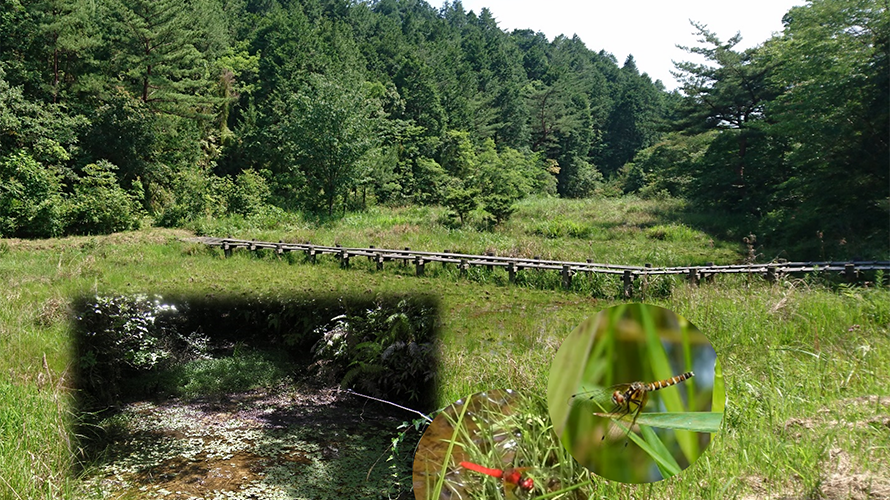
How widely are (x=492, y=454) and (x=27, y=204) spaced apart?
23.0 metres

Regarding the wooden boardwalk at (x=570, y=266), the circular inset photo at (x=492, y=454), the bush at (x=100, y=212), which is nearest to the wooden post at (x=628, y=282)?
the wooden boardwalk at (x=570, y=266)

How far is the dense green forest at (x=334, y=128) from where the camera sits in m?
18.2

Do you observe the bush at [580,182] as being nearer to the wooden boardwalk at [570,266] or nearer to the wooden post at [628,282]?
the wooden boardwalk at [570,266]

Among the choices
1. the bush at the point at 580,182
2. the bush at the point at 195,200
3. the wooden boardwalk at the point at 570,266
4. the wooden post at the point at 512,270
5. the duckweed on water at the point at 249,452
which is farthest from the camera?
the bush at the point at 580,182

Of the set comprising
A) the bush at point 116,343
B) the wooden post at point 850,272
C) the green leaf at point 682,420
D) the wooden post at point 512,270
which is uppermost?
the green leaf at point 682,420

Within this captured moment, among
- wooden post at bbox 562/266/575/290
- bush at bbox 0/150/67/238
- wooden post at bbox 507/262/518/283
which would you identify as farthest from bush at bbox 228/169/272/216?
wooden post at bbox 562/266/575/290

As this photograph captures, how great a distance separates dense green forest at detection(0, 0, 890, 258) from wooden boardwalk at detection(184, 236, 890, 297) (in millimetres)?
1026

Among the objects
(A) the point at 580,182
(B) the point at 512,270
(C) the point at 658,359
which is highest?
(A) the point at 580,182

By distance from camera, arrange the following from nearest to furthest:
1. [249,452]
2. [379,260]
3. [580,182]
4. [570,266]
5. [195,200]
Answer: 1. [249,452]
2. [570,266]
3. [379,260]
4. [195,200]
5. [580,182]

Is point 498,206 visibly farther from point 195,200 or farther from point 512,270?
point 195,200

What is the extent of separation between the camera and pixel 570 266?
12656 millimetres

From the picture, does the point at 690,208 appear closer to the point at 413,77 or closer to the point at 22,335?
the point at 413,77

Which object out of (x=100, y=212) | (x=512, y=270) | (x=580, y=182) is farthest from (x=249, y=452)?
(x=580, y=182)

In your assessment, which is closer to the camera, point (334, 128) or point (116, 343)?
point (116, 343)
